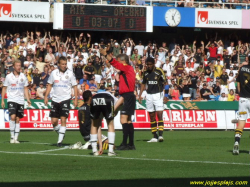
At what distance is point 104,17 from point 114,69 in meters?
3.35

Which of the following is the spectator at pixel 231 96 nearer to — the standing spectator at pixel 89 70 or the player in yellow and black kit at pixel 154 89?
the standing spectator at pixel 89 70

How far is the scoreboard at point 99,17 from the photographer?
3388cm

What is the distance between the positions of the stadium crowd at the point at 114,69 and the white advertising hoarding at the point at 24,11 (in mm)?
918

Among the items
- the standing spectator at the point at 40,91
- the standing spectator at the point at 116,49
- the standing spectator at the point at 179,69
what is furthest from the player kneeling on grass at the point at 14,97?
the standing spectator at the point at 116,49

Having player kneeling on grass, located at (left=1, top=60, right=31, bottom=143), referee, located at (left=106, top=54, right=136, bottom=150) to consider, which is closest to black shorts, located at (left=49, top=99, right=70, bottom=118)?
player kneeling on grass, located at (left=1, top=60, right=31, bottom=143)

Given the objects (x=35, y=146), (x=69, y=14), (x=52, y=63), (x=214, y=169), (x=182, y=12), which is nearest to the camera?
(x=214, y=169)

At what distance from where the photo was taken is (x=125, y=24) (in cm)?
3491

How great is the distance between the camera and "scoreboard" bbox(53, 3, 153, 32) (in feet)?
111

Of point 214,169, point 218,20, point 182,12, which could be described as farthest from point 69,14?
point 214,169

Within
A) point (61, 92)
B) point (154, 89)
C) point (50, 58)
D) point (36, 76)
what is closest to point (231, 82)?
point (50, 58)

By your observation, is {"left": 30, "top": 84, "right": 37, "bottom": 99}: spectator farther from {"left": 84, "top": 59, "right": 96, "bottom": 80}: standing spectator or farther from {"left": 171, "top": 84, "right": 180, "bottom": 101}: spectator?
{"left": 171, "top": 84, "right": 180, "bottom": 101}: spectator

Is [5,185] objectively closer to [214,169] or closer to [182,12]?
[214,169]

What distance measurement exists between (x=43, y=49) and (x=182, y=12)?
33.0 feet

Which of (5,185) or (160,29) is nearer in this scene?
(5,185)
